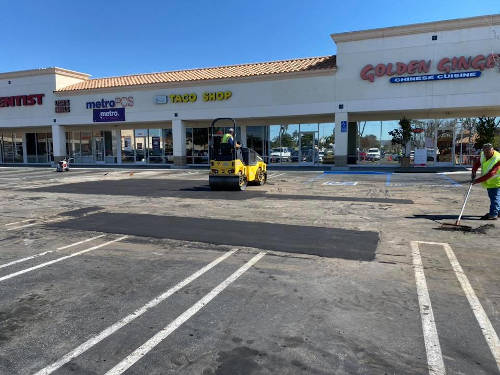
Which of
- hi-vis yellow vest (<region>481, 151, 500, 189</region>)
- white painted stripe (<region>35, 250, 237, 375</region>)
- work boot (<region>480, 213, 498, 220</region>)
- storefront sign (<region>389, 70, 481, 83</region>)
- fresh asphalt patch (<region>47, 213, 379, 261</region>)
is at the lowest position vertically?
white painted stripe (<region>35, 250, 237, 375</region>)

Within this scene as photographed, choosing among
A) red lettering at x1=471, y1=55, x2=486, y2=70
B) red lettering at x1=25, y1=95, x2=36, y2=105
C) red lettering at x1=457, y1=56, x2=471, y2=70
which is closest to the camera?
red lettering at x1=471, y1=55, x2=486, y2=70

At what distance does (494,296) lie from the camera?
4.18m

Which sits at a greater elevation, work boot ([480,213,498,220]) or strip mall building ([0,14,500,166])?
strip mall building ([0,14,500,166])

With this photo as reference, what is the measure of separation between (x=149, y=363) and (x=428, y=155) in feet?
84.5

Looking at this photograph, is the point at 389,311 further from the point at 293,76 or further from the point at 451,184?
the point at 293,76

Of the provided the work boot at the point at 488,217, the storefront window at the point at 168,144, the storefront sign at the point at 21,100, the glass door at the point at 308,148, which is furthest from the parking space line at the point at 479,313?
the storefront sign at the point at 21,100

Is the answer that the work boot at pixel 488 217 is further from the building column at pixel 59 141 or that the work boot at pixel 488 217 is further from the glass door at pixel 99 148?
the glass door at pixel 99 148

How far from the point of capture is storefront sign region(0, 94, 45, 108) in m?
30.5

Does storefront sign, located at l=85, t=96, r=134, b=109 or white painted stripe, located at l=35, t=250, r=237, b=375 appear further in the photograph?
storefront sign, located at l=85, t=96, r=134, b=109

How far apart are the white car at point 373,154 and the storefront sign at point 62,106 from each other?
23.7 meters

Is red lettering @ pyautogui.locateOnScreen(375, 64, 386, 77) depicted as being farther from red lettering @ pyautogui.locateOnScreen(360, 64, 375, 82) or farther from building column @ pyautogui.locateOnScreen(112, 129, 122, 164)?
building column @ pyautogui.locateOnScreen(112, 129, 122, 164)

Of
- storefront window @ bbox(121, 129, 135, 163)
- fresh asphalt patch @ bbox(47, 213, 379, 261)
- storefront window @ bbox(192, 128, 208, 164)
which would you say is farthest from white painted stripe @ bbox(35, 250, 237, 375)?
storefront window @ bbox(121, 129, 135, 163)

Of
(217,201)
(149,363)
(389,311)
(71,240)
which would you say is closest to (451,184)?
(217,201)

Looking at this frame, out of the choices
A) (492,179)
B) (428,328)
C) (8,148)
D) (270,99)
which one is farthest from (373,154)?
(8,148)
